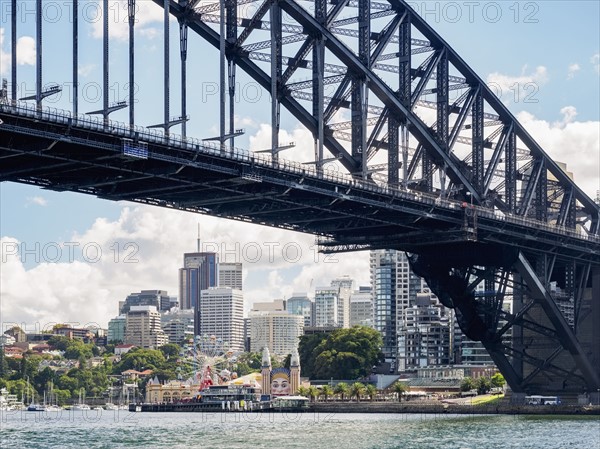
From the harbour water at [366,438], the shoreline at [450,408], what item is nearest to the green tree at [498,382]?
the shoreline at [450,408]

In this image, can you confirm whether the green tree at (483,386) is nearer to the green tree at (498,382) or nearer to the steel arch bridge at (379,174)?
the green tree at (498,382)

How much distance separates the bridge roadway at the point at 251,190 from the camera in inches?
2955

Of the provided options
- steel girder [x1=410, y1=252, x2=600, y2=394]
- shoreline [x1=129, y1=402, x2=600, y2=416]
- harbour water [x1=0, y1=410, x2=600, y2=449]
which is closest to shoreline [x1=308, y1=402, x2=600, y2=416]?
shoreline [x1=129, y1=402, x2=600, y2=416]

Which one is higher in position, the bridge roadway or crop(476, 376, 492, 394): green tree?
the bridge roadway

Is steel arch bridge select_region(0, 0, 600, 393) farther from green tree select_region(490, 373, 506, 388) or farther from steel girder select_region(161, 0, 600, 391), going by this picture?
green tree select_region(490, 373, 506, 388)

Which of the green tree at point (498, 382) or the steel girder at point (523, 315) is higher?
the steel girder at point (523, 315)

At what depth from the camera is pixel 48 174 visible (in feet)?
270

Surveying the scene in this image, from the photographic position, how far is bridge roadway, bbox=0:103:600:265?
7506 cm

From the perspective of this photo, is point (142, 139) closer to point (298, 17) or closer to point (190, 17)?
point (190, 17)

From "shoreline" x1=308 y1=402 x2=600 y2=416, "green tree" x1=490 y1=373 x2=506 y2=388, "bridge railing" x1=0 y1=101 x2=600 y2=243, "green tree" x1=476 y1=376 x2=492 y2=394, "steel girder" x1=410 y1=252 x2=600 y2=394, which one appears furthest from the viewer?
"green tree" x1=476 y1=376 x2=492 y2=394

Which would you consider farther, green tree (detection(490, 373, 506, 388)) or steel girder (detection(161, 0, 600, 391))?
green tree (detection(490, 373, 506, 388))

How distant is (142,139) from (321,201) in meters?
21.9

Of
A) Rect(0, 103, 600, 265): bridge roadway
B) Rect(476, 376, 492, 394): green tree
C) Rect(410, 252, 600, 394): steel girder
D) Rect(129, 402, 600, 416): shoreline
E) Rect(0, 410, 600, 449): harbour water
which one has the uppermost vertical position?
Rect(0, 103, 600, 265): bridge roadway

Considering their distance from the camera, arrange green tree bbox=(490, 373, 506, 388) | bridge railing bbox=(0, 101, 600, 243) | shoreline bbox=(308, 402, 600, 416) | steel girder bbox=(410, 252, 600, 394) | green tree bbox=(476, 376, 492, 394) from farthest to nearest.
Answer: green tree bbox=(476, 376, 492, 394) → green tree bbox=(490, 373, 506, 388) → shoreline bbox=(308, 402, 600, 416) → steel girder bbox=(410, 252, 600, 394) → bridge railing bbox=(0, 101, 600, 243)
